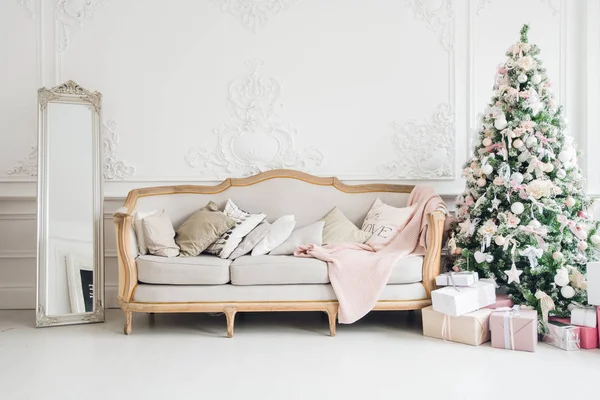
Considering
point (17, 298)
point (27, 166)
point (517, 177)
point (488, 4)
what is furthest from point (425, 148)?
point (17, 298)

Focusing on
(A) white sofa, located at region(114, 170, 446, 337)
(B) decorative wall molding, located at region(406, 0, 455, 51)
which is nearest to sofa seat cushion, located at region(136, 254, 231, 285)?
(A) white sofa, located at region(114, 170, 446, 337)

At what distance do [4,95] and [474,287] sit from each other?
386 centimetres

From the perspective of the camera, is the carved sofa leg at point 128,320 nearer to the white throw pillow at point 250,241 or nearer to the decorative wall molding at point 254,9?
the white throw pillow at point 250,241

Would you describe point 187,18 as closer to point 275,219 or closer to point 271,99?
point 271,99

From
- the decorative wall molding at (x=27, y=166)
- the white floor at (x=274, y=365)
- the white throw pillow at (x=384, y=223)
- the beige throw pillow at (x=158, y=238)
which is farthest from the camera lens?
the decorative wall molding at (x=27, y=166)

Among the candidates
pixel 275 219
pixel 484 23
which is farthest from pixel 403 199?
pixel 484 23

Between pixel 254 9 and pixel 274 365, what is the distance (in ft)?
9.64

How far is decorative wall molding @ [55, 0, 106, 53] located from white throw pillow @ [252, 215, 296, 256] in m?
2.31

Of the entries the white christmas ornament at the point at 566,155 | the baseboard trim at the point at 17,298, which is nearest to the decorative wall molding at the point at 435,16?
the white christmas ornament at the point at 566,155

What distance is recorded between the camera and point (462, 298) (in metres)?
3.16

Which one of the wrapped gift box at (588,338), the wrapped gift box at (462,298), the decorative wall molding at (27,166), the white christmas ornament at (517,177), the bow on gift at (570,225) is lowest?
the wrapped gift box at (588,338)

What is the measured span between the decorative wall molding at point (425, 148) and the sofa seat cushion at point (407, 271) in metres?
1.13

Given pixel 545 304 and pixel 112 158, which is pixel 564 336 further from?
pixel 112 158

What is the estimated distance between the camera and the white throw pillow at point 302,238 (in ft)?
12.1
